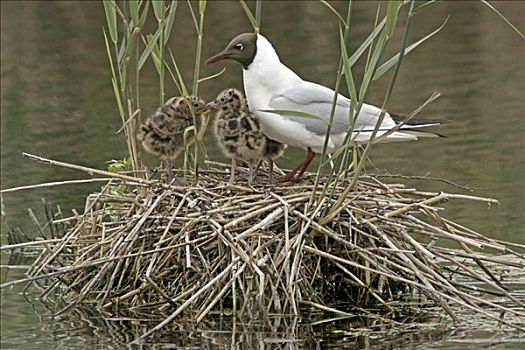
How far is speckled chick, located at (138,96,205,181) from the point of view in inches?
273

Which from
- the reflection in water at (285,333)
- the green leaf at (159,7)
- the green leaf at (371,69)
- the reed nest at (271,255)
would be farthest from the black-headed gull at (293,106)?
the reflection in water at (285,333)

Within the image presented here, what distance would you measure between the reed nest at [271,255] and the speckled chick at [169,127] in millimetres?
200

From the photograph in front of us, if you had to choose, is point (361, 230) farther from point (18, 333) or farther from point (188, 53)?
point (188, 53)

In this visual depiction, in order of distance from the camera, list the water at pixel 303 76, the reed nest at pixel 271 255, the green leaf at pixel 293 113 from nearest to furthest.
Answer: the green leaf at pixel 293 113
the reed nest at pixel 271 255
the water at pixel 303 76

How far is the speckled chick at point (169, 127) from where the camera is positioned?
22.7ft

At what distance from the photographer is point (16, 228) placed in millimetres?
8789

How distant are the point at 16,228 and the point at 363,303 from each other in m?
2.82

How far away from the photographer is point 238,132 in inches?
268

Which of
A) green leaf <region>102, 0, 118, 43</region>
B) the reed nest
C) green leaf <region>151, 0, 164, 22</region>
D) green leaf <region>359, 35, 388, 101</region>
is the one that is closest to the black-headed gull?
the reed nest

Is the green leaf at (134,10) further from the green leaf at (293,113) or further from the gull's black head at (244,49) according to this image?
the green leaf at (293,113)

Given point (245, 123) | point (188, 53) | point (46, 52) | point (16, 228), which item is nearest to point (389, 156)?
point (16, 228)

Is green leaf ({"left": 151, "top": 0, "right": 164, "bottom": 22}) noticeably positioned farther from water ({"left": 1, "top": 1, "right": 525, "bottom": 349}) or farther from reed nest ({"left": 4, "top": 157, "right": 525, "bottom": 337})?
water ({"left": 1, "top": 1, "right": 525, "bottom": 349})

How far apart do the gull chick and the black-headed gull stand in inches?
2.1

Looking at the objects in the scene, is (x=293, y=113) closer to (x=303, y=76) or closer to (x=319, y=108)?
(x=319, y=108)
